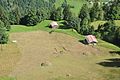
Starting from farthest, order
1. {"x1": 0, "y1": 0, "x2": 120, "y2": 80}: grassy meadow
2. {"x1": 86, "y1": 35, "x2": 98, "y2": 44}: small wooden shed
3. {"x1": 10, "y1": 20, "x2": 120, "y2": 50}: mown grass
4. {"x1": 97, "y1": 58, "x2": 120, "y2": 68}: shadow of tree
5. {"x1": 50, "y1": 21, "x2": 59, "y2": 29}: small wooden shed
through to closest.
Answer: {"x1": 50, "y1": 21, "x2": 59, "y2": 29}: small wooden shed → {"x1": 10, "y1": 20, "x2": 120, "y2": 50}: mown grass → {"x1": 86, "y1": 35, "x2": 98, "y2": 44}: small wooden shed → {"x1": 97, "y1": 58, "x2": 120, "y2": 68}: shadow of tree → {"x1": 0, "y1": 0, "x2": 120, "y2": 80}: grassy meadow

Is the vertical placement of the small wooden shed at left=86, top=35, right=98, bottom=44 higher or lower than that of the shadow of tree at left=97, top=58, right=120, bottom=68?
higher

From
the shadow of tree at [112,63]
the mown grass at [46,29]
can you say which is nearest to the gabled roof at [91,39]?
the mown grass at [46,29]

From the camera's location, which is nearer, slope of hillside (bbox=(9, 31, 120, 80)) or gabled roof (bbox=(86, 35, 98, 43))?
slope of hillside (bbox=(9, 31, 120, 80))

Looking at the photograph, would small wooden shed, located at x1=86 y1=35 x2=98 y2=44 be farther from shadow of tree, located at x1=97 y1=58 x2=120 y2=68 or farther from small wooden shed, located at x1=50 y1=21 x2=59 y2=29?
small wooden shed, located at x1=50 y1=21 x2=59 y2=29

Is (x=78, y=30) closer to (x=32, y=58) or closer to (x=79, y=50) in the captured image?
(x=79, y=50)

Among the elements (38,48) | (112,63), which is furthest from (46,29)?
(112,63)

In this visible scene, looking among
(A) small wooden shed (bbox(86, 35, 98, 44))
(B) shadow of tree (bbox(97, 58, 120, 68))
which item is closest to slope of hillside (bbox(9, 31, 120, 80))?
(B) shadow of tree (bbox(97, 58, 120, 68))

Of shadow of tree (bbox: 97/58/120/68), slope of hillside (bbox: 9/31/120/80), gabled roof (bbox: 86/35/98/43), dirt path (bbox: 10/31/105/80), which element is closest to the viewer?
slope of hillside (bbox: 9/31/120/80)

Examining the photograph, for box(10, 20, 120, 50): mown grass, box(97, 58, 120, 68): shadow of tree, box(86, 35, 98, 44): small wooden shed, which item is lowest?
box(97, 58, 120, 68): shadow of tree

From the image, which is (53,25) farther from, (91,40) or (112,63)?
(112,63)
